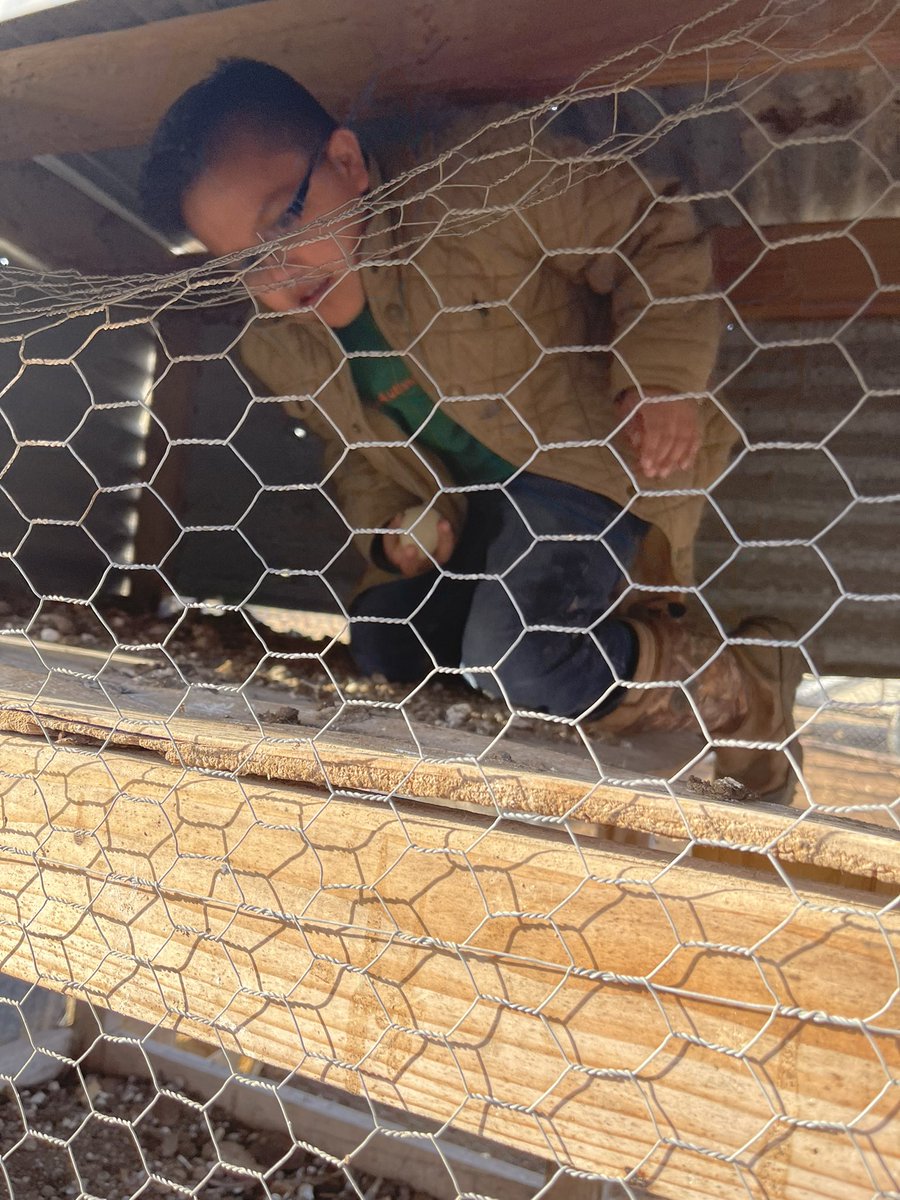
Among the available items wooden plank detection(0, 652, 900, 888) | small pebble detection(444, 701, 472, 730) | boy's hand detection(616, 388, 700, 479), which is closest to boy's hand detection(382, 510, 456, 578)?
small pebble detection(444, 701, 472, 730)

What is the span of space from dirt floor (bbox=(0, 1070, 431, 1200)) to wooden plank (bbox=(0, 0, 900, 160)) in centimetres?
119

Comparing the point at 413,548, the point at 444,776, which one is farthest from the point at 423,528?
the point at 444,776

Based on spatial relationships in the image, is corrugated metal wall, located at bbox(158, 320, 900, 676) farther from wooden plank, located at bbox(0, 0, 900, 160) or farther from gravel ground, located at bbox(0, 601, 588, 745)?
wooden plank, located at bbox(0, 0, 900, 160)

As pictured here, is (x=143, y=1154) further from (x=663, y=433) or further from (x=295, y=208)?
(x=295, y=208)

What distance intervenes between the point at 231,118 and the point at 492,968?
987 mm

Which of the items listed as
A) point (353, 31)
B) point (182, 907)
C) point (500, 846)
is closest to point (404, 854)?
point (500, 846)

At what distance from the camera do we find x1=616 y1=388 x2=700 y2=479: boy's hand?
3.43ft

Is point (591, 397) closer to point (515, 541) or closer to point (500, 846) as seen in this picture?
point (515, 541)

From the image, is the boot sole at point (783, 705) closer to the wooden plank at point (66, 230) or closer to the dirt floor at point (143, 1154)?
the dirt floor at point (143, 1154)

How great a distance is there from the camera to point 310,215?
1.15 metres

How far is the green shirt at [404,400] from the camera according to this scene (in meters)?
1.32

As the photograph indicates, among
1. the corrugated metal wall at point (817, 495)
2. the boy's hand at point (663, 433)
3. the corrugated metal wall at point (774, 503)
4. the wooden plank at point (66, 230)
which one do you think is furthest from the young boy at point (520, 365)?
the corrugated metal wall at point (817, 495)

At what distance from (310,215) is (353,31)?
0.20m

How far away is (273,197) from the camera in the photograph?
1.15m
